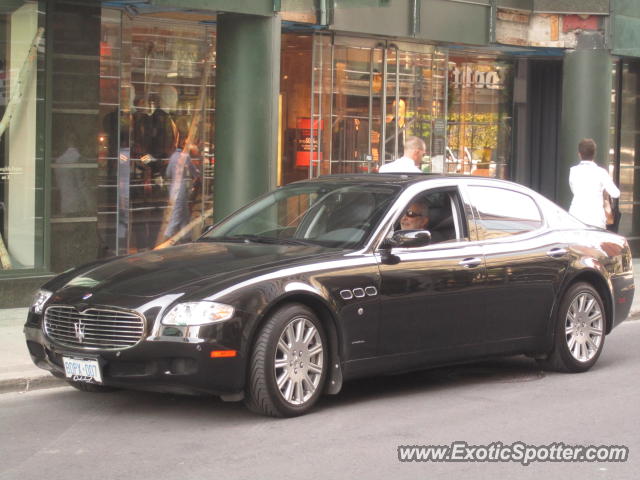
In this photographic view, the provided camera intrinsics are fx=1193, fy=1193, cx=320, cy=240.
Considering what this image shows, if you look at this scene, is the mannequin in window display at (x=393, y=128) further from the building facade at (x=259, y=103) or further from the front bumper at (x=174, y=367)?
the front bumper at (x=174, y=367)

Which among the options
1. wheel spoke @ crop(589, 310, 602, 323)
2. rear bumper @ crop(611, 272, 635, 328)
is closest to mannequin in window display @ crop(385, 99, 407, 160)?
rear bumper @ crop(611, 272, 635, 328)

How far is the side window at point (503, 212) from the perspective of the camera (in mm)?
9117

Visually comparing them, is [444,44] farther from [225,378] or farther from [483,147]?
[225,378]

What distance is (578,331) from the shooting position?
31.7 ft

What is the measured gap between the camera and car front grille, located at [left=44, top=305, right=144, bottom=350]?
289 inches

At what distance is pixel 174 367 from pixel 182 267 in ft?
2.70

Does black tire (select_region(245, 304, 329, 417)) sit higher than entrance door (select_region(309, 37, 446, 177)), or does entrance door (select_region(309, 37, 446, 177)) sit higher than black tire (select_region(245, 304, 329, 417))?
entrance door (select_region(309, 37, 446, 177))

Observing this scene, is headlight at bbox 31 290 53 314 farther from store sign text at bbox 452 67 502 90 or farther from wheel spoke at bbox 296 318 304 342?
store sign text at bbox 452 67 502 90

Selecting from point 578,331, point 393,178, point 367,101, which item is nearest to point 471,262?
point 393,178

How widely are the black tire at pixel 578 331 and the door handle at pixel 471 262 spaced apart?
107 cm

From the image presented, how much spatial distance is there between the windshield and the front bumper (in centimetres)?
142

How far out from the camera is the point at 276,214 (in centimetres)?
903

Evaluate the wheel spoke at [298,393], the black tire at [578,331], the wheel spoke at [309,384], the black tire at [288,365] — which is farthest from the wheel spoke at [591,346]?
the wheel spoke at [298,393]

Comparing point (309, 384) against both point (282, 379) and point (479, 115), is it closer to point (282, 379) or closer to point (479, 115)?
point (282, 379)
